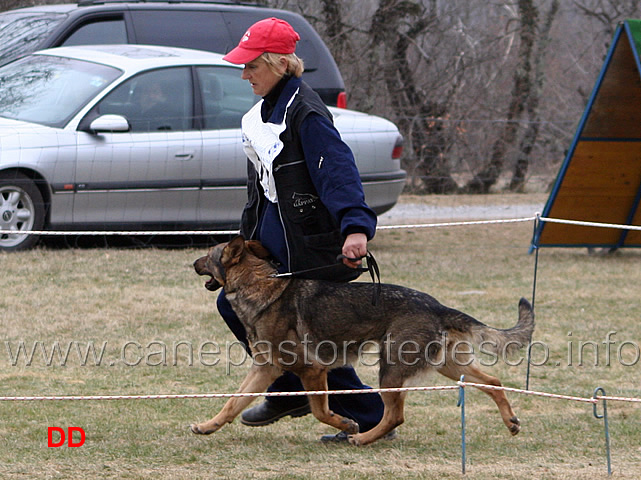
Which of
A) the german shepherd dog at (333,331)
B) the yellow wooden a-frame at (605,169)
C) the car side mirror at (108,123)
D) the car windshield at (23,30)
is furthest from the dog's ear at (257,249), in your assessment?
the car windshield at (23,30)

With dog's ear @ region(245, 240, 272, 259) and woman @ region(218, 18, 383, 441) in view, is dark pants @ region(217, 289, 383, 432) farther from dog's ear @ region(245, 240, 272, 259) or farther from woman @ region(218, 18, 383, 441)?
woman @ region(218, 18, 383, 441)

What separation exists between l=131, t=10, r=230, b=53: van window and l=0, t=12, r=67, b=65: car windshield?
807mm

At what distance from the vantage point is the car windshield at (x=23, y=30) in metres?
9.79

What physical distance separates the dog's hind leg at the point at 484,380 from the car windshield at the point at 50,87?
5.36m

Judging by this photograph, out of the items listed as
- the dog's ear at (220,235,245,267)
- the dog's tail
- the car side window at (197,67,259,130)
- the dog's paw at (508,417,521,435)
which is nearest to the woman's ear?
the dog's ear at (220,235,245,267)

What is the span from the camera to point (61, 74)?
29.5 feet

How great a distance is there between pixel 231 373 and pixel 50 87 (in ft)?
13.9

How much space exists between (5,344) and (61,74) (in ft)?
11.5

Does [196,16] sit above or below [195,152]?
above

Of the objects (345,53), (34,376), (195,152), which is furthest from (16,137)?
(345,53)

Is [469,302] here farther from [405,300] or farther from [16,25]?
[16,25]

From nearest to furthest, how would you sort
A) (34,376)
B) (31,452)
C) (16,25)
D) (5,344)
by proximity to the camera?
(31,452) < (34,376) < (5,344) < (16,25)

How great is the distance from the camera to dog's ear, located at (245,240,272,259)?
14.3 ft

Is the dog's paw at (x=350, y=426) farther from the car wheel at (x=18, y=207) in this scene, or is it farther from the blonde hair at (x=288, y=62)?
the car wheel at (x=18, y=207)
